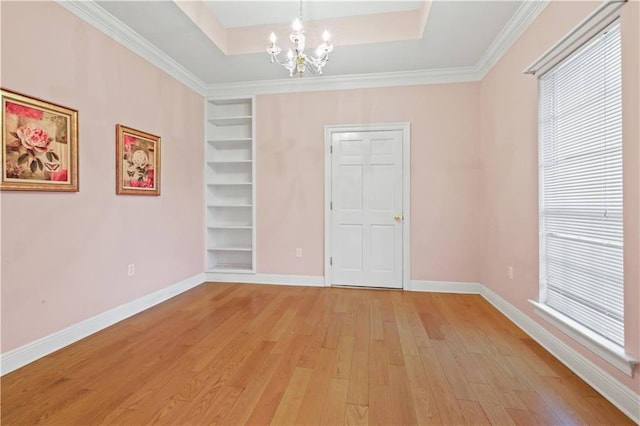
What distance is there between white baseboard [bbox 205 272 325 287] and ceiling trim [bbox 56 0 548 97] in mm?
2576

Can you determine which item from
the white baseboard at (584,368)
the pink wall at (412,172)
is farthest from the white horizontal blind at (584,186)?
the pink wall at (412,172)

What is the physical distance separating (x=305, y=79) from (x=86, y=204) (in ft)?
9.46

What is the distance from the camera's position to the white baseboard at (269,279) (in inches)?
159

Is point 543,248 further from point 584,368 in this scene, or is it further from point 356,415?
point 356,415

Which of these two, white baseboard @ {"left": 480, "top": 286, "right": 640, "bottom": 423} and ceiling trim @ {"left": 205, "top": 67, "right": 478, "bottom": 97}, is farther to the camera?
ceiling trim @ {"left": 205, "top": 67, "right": 478, "bottom": 97}

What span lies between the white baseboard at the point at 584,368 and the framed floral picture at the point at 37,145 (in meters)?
3.81

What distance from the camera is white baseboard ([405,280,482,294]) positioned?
144 inches

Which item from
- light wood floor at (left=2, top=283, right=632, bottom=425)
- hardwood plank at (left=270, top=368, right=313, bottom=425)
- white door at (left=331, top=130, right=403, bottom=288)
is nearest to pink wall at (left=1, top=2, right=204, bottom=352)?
light wood floor at (left=2, top=283, right=632, bottom=425)

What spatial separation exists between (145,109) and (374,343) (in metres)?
3.23

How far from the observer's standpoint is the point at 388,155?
12.6 ft

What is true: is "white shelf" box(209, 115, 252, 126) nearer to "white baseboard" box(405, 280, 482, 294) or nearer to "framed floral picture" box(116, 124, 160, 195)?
"framed floral picture" box(116, 124, 160, 195)

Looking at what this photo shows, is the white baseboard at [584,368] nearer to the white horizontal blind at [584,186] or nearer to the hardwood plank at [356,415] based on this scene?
the white horizontal blind at [584,186]

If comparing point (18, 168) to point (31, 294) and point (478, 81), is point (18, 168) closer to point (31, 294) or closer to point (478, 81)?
point (31, 294)

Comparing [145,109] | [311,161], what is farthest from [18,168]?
[311,161]
